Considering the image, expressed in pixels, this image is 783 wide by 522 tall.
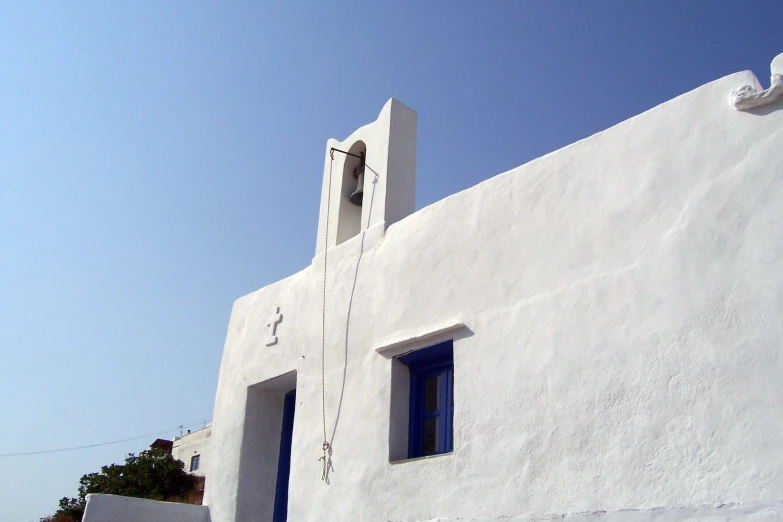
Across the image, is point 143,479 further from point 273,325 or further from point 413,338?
point 413,338

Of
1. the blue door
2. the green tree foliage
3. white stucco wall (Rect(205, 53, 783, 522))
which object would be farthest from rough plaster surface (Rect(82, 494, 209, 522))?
the green tree foliage

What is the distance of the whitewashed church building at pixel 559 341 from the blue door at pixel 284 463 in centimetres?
5

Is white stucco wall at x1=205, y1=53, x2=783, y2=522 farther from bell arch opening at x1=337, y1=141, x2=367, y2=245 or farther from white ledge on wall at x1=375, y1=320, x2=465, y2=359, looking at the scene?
bell arch opening at x1=337, y1=141, x2=367, y2=245

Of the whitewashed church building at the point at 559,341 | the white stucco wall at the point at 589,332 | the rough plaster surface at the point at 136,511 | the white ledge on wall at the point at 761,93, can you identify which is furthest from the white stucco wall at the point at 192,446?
the white ledge on wall at the point at 761,93

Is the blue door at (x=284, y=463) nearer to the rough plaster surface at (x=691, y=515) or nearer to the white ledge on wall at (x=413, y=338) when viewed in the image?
the white ledge on wall at (x=413, y=338)

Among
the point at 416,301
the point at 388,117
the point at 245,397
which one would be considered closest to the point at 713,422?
the point at 416,301

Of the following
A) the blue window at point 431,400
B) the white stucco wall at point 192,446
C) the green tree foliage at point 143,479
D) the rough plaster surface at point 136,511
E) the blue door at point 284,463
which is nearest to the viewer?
the blue window at point 431,400

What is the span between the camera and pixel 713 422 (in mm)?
4469

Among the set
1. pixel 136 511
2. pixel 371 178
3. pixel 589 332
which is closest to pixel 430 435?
pixel 589 332

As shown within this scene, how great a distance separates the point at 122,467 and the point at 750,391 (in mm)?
16660

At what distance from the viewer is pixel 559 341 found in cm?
541

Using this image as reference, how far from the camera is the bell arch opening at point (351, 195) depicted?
8.46 metres

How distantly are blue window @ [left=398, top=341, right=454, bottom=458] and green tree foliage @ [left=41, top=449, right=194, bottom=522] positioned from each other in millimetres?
11889

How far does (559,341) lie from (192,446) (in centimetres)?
3126
